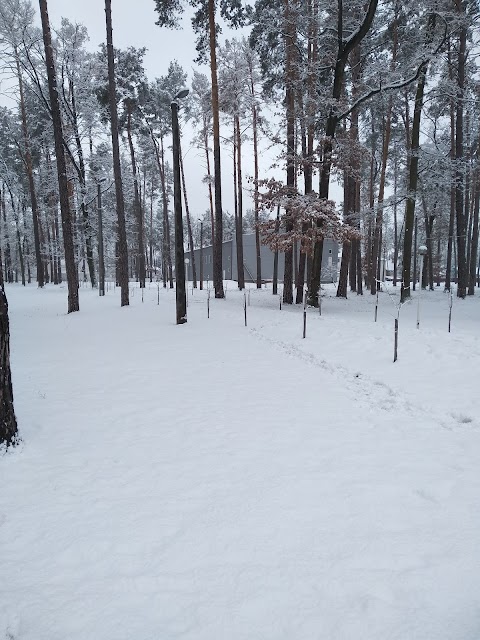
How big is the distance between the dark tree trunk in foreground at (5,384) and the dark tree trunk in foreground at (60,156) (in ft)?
37.7

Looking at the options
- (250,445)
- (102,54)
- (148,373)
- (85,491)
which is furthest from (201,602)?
(102,54)

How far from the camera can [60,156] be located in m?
14.4

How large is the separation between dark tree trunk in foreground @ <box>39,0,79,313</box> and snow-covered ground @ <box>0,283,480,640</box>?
8786mm

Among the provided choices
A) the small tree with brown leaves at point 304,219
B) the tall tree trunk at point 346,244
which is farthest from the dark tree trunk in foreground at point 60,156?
the tall tree trunk at point 346,244

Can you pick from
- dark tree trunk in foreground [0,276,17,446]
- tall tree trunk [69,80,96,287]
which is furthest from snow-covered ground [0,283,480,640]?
tall tree trunk [69,80,96,287]

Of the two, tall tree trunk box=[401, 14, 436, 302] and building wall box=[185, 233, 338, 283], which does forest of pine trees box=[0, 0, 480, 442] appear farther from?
building wall box=[185, 233, 338, 283]

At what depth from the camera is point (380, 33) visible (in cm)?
1711

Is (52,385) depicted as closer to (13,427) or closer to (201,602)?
(13,427)

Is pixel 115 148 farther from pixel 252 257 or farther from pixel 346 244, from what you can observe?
pixel 252 257

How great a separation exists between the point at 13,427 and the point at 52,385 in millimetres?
2448

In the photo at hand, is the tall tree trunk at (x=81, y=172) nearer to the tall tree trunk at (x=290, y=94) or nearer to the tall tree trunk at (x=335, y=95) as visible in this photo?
the tall tree trunk at (x=290, y=94)

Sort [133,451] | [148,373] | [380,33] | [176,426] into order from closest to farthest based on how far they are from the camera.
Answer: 1. [133,451]
2. [176,426]
3. [148,373]
4. [380,33]

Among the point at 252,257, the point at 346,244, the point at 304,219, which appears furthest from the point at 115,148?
the point at 252,257

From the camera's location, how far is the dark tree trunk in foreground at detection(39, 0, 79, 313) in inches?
532
